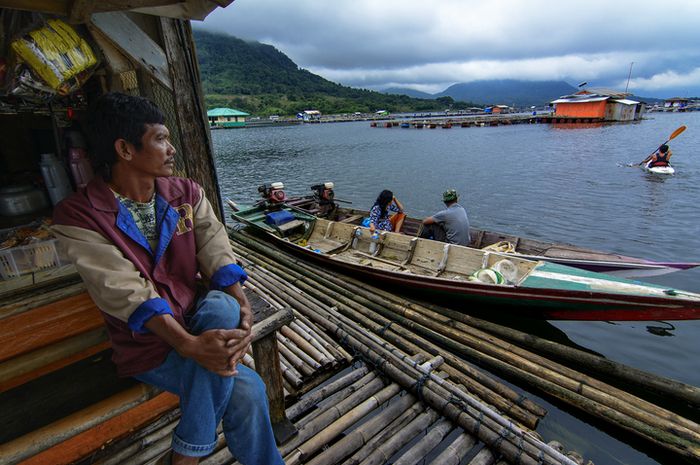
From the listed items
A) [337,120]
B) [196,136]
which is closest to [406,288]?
[196,136]

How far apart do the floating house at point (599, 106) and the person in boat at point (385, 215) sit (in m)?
68.0

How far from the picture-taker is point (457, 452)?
3.53m

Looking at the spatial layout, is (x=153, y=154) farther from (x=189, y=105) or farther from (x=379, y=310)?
(x=379, y=310)

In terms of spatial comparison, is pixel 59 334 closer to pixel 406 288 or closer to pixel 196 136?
pixel 196 136

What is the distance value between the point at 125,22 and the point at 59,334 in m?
2.84

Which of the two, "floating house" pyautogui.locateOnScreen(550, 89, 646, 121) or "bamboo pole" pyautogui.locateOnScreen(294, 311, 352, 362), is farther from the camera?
"floating house" pyautogui.locateOnScreen(550, 89, 646, 121)

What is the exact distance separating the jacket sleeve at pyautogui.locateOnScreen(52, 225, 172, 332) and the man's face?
1.73 ft

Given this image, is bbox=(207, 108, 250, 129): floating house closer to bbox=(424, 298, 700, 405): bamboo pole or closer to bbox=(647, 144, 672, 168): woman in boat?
bbox=(647, 144, 672, 168): woman in boat

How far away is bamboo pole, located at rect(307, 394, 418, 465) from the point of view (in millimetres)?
3293

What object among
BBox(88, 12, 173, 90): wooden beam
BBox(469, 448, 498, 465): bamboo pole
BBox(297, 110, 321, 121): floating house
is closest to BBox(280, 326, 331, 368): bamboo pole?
BBox(469, 448, 498, 465): bamboo pole

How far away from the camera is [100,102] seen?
7.10ft

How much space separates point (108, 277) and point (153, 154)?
83cm

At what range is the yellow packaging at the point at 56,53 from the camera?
2775mm

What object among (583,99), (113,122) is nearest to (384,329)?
(113,122)
